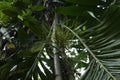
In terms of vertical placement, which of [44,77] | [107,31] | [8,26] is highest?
[107,31]

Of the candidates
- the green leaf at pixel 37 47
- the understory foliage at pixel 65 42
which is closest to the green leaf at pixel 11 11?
the understory foliage at pixel 65 42

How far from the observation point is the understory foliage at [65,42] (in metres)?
0.95

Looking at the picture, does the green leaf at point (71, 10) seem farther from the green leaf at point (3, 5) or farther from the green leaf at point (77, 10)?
the green leaf at point (3, 5)

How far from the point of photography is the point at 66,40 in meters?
1.11

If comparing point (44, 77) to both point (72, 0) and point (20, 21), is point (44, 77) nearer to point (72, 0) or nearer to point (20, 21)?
point (20, 21)

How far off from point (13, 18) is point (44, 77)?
29cm

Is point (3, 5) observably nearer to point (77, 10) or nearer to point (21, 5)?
point (21, 5)

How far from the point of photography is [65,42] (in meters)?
1.12

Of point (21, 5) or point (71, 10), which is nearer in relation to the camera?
point (71, 10)

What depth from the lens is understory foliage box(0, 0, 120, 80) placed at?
0.95 metres

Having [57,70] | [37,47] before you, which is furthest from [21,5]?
[57,70]

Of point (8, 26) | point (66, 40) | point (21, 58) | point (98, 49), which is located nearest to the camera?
point (98, 49)

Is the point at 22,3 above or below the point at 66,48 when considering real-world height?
above

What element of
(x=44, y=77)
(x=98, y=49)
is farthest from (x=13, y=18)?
(x=98, y=49)
